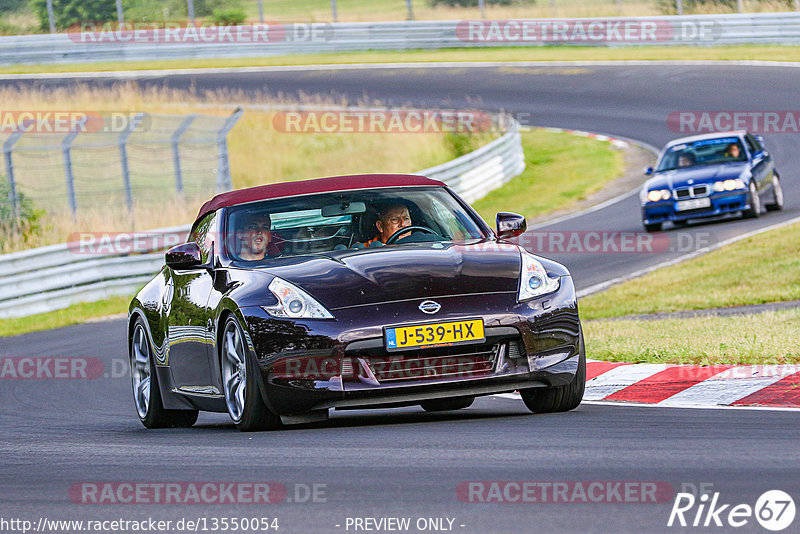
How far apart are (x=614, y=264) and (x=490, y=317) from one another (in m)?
11.4

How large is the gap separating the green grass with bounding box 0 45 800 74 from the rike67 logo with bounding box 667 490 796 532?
33347mm

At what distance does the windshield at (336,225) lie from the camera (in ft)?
27.4

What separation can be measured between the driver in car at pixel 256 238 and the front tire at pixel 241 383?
650 millimetres

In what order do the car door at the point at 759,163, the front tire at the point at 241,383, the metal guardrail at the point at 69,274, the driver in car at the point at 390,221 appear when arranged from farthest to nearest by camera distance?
the car door at the point at 759,163
the metal guardrail at the point at 69,274
the driver in car at the point at 390,221
the front tire at the point at 241,383

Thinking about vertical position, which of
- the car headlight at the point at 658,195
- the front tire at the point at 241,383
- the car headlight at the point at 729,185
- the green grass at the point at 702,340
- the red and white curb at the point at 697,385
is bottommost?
the car headlight at the point at 658,195

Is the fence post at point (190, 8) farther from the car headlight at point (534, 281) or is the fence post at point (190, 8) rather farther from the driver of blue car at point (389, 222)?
the car headlight at point (534, 281)

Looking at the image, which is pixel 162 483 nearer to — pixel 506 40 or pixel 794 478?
pixel 794 478

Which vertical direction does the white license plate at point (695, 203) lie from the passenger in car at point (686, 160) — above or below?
below

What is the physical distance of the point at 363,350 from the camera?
7.18m

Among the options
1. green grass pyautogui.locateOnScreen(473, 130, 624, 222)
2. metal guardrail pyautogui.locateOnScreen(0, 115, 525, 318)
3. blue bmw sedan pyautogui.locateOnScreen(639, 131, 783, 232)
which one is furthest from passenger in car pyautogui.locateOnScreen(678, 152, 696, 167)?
metal guardrail pyautogui.locateOnScreen(0, 115, 525, 318)

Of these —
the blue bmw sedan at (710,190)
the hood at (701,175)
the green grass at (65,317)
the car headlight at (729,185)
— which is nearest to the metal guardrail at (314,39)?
the blue bmw sedan at (710,190)

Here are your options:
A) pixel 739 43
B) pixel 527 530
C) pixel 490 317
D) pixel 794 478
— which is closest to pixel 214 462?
pixel 490 317

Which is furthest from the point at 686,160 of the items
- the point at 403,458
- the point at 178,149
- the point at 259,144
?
the point at 403,458

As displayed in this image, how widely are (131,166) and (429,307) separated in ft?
59.5
